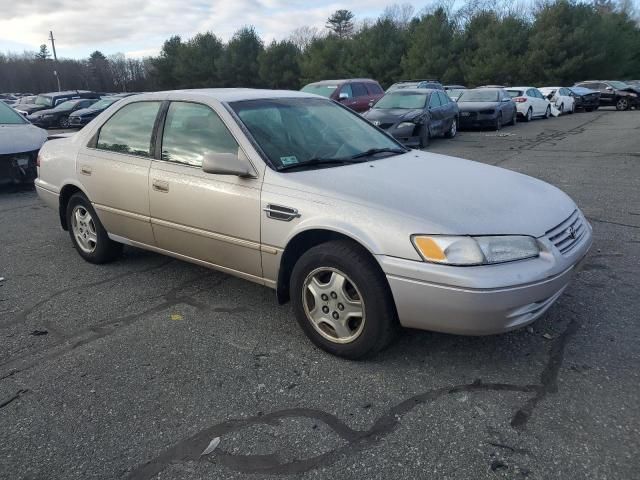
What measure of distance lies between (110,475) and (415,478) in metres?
1.32

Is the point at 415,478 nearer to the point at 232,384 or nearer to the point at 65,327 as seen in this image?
the point at 232,384

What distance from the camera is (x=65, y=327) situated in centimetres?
376

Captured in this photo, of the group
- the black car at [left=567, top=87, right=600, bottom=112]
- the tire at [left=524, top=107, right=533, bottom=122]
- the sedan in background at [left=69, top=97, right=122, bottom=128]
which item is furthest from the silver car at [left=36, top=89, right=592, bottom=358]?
the black car at [left=567, top=87, right=600, bottom=112]

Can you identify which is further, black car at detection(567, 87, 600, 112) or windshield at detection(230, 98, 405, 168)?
black car at detection(567, 87, 600, 112)

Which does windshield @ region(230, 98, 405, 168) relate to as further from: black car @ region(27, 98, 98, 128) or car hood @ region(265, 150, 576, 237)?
black car @ region(27, 98, 98, 128)

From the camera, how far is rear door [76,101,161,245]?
4.26m

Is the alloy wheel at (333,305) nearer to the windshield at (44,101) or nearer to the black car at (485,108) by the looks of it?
the black car at (485,108)

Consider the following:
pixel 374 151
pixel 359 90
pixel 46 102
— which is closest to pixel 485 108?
pixel 359 90

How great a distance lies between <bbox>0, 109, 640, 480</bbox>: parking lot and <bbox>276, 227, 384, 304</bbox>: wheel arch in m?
0.34

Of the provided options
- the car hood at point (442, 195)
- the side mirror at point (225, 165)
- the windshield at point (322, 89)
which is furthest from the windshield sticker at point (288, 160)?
the windshield at point (322, 89)

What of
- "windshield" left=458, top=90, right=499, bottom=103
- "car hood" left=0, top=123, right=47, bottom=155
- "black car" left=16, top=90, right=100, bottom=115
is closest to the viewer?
"car hood" left=0, top=123, right=47, bottom=155

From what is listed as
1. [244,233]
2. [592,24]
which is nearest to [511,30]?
[592,24]

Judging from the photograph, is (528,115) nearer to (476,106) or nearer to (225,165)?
(476,106)

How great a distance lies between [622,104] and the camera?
95.7 ft
